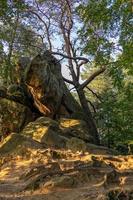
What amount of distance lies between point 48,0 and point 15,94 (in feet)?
35.5

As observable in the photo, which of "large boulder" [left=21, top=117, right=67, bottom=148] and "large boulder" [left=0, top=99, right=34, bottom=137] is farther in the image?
"large boulder" [left=0, top=99, right=34, bottom=137]

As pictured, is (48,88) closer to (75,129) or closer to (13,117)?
(75,129)

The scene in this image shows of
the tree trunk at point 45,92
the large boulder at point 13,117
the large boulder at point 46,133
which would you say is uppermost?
the tree trunk at point 45,92

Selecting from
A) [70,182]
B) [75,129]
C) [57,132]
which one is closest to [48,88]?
[75,129]

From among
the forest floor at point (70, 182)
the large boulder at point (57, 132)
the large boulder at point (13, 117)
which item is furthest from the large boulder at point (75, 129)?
the forest floor at point (70, 182)

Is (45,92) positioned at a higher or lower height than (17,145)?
higher

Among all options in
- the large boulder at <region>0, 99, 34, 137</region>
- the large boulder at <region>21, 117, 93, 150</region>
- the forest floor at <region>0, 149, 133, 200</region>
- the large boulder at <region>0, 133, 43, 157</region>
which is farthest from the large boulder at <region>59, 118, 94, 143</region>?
the forest floor at <region>0, 149, 133, 200</region>

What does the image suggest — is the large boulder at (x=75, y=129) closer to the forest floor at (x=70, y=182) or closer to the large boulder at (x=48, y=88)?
the large boulder at (x=48, y=88)

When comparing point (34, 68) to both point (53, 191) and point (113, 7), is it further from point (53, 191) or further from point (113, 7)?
point (53, 191)

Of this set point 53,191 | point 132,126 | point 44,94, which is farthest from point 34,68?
point 53,191

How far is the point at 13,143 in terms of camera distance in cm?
1552

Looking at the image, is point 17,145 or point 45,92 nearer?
point 17,145

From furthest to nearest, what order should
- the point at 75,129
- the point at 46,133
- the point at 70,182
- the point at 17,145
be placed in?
the point at 75,129, the point at 46,133, the point at 17,145, the point at 70,182

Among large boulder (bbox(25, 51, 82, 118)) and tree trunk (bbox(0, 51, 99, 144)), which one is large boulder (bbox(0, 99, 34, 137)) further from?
large boulder (bbox(25, 51, 82, 118))
